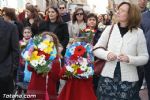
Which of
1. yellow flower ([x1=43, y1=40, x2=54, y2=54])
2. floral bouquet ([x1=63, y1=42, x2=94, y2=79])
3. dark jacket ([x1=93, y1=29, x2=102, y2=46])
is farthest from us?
dark jacket ([x1=93, y1=29, x2=102, y2=46])

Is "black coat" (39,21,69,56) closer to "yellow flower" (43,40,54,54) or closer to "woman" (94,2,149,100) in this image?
"yellow flower" (43,40,54,54)

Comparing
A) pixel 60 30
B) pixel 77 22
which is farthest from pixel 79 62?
pixel 77 22

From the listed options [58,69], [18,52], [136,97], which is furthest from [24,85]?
[136,97]

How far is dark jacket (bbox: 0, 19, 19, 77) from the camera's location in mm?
5395

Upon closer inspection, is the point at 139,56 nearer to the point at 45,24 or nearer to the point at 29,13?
the point at 45,24

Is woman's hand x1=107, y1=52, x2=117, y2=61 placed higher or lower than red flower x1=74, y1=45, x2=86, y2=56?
higher

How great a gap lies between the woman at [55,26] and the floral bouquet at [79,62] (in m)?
2.96

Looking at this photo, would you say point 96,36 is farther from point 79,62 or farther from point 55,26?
point 79,62

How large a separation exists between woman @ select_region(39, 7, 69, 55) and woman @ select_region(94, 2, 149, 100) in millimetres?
3396

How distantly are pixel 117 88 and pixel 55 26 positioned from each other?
12.1 feet

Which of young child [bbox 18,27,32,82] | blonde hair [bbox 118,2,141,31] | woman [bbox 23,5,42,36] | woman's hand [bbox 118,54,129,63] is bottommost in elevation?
young child [bbox 18,27,32,82]

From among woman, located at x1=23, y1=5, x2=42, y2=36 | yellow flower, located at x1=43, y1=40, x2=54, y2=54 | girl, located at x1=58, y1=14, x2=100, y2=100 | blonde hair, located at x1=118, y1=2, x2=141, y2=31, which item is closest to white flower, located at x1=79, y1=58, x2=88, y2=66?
girl, located at x1=58, y1=14, x2=100, y2=100

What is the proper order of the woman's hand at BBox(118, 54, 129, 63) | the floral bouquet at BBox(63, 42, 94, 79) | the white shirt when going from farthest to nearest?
the floral bouquet at BBox(63, 42, 94, 79)
the white shirt
the woman's hand at BBox(118, 54, 129, 63)

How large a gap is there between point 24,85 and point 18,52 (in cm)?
179
